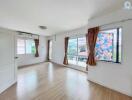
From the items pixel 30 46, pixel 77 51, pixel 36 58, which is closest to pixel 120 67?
pixel 77 51

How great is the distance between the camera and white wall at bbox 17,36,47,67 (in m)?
7.03

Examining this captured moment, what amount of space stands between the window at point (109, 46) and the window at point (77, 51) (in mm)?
1874

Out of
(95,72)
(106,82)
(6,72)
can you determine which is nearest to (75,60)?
(95,72)

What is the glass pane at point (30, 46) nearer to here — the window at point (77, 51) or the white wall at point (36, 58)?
the white wall at point (36, 58)

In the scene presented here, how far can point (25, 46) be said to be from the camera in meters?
7.32

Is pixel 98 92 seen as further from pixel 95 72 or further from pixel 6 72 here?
pixel 6 72

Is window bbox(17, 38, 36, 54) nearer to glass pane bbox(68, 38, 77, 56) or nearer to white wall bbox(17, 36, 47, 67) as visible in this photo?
white wall bbox(17, 36, 47, 67)

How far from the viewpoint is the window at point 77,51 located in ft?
18.9

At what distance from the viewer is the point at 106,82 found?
3406 mm

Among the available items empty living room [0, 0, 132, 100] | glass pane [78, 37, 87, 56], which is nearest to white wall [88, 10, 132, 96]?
empty living room [0, 0, 132, 100]

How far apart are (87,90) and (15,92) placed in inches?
85.7

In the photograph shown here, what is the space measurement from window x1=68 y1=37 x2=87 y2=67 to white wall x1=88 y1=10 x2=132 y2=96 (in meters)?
2.12

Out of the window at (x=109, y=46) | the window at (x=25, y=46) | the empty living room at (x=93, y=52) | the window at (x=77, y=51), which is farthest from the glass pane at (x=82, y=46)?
the window at (x=25, y=46)

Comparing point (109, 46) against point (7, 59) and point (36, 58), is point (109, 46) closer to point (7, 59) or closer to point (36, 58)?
point (7, 59)
